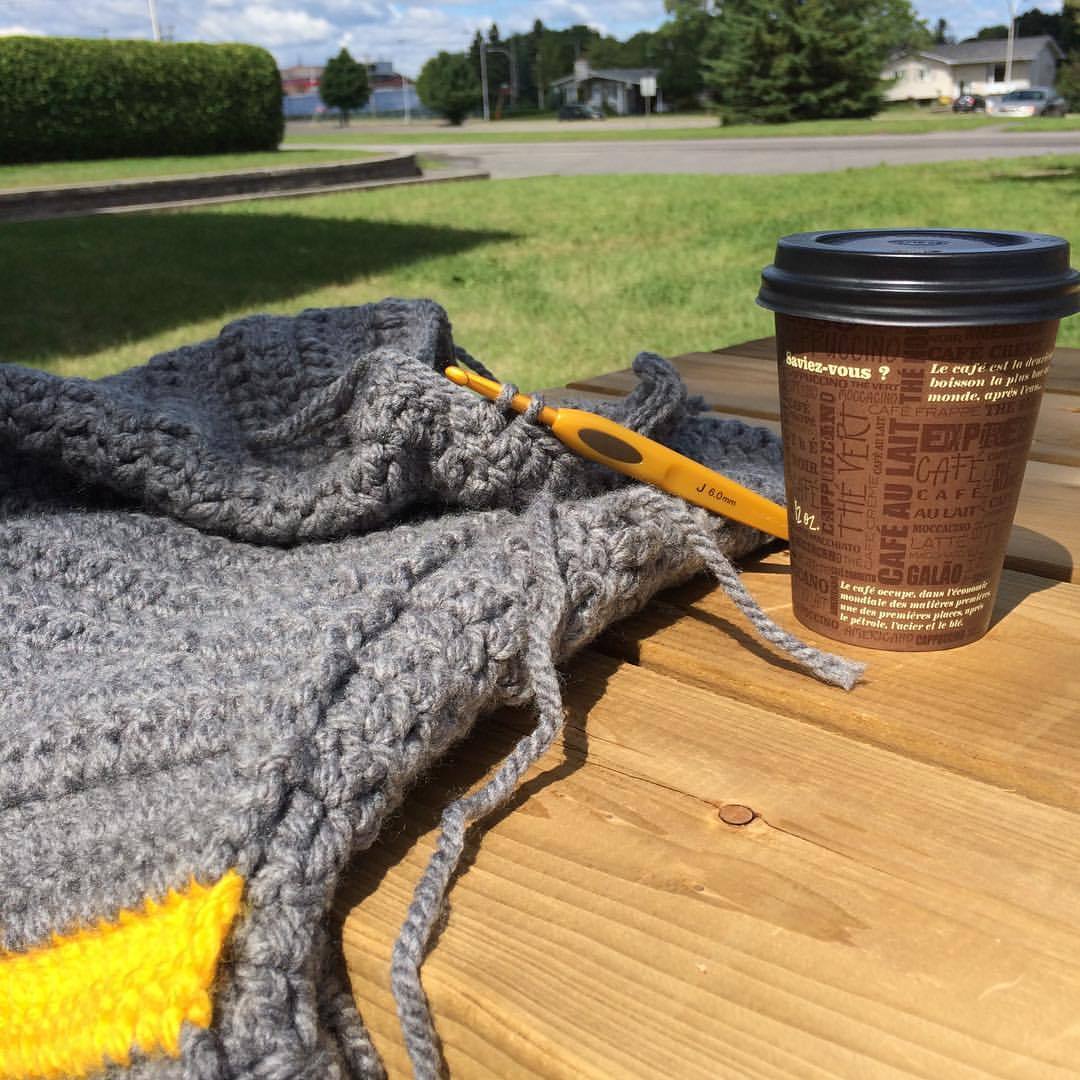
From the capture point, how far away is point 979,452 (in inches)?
30.3

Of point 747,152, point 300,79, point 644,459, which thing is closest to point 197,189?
point 747,152

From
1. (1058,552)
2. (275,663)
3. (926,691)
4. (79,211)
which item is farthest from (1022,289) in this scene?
(79,211)

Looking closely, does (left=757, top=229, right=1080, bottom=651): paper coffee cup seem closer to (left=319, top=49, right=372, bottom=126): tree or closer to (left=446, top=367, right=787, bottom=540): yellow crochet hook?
(left=446, top=367, right=787, bottom=540): yellow crochet hook

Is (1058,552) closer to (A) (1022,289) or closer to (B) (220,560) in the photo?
(A) (1022,289)

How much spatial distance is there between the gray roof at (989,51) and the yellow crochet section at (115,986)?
5738cm

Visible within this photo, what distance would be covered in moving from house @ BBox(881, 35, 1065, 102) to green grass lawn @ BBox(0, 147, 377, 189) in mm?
45976

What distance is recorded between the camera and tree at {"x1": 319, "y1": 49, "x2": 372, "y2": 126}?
4225 cm

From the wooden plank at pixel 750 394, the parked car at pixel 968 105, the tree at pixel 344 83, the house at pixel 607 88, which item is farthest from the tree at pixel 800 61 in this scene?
the wooden plank at pixel 750 394

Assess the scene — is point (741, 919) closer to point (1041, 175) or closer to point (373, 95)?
point (1041, 175)

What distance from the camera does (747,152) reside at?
15.9m

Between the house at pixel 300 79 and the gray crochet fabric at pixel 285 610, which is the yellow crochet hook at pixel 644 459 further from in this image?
the house at pixel 300 79

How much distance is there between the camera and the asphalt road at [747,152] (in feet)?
43.9

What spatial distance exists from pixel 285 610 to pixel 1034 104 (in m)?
39.6

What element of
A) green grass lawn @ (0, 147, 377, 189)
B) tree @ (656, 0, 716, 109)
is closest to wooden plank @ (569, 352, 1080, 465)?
green grass lawn @ (0, 147, 377, 189)
